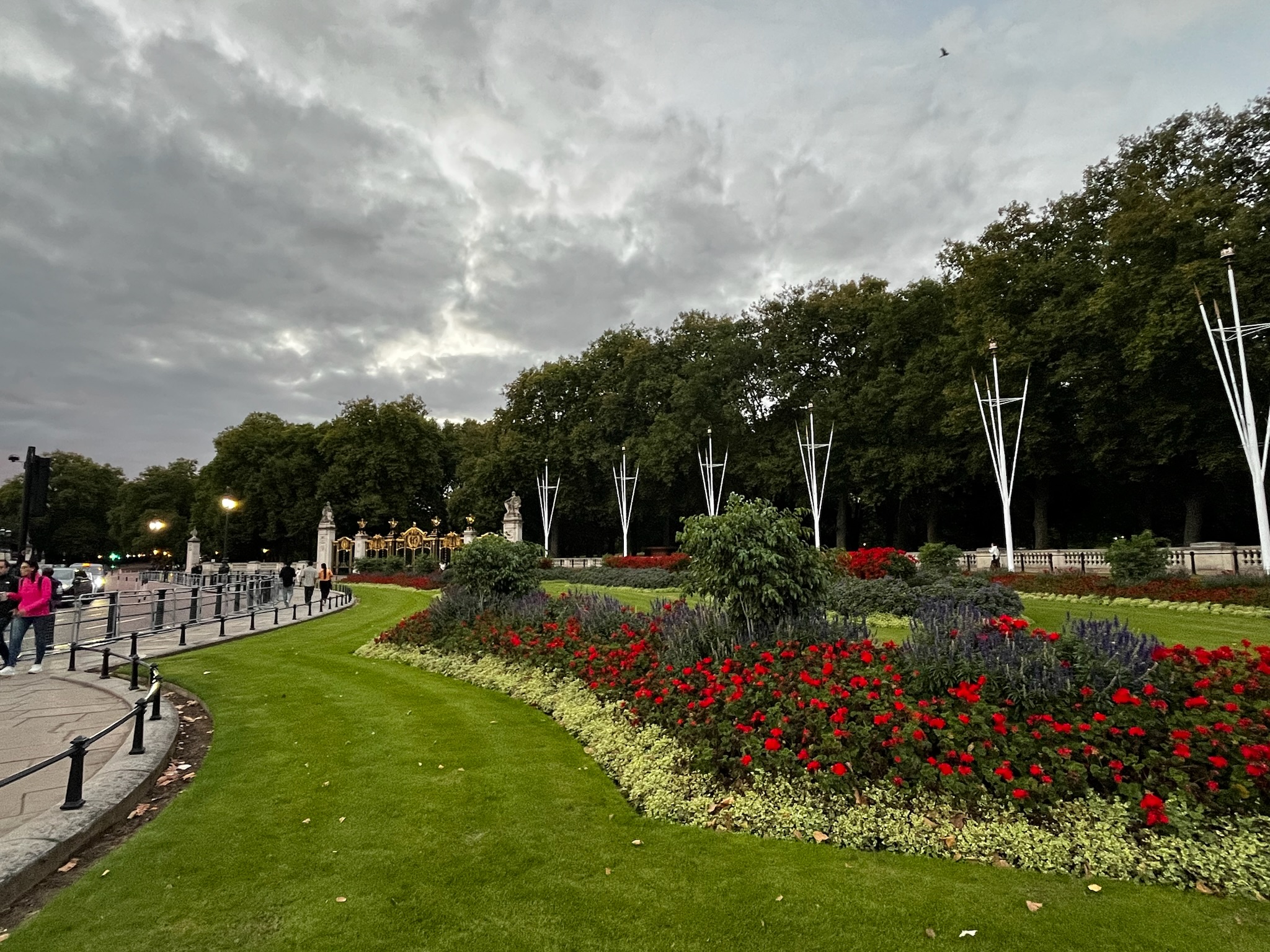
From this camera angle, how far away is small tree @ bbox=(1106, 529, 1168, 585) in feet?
56.7

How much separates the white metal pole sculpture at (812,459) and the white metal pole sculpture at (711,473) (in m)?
4.55

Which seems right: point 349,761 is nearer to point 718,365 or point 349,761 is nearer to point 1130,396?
point 1130,396

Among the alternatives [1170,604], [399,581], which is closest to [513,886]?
[1170,604]

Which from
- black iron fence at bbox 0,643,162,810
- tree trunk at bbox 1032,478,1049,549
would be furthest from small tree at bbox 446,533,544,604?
tree trunk at bbox 1032,478,1049,549

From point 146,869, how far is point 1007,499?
27.3 m

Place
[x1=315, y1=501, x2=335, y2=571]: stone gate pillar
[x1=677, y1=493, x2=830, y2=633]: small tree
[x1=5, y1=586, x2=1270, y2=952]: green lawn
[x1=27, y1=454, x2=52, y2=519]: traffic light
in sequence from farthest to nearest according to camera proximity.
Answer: [x1=315, y1=501, x2=335, y2=571]: stone gate pillar < [x1=27, y1=454, x2=52, y2=519]: traffic light < [x1=677, y1=493, x2=830, y2=633]: small tree < [x1=5, y1=586, x2=1270, y2=952]: green lawn

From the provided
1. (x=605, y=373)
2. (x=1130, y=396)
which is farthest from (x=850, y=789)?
(x=605, y=373)

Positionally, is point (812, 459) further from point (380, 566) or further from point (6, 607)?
point (6, 607)

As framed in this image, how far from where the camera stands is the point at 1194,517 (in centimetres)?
2834

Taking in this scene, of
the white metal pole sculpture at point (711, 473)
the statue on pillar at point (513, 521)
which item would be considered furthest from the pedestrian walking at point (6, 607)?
the white metal pole sculpture at point (711, 473)

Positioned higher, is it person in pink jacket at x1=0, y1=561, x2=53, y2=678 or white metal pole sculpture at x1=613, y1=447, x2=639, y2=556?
white metal pole sculpture at x1=613, y1=447, x2=639, y2=556

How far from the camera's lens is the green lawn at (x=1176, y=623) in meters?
9.96

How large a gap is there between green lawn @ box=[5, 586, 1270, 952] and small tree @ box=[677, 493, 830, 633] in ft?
9.23

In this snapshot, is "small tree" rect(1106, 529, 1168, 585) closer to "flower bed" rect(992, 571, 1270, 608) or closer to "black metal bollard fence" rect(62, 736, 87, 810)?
"flower bed" rect(992, 571, 1270, 608)
